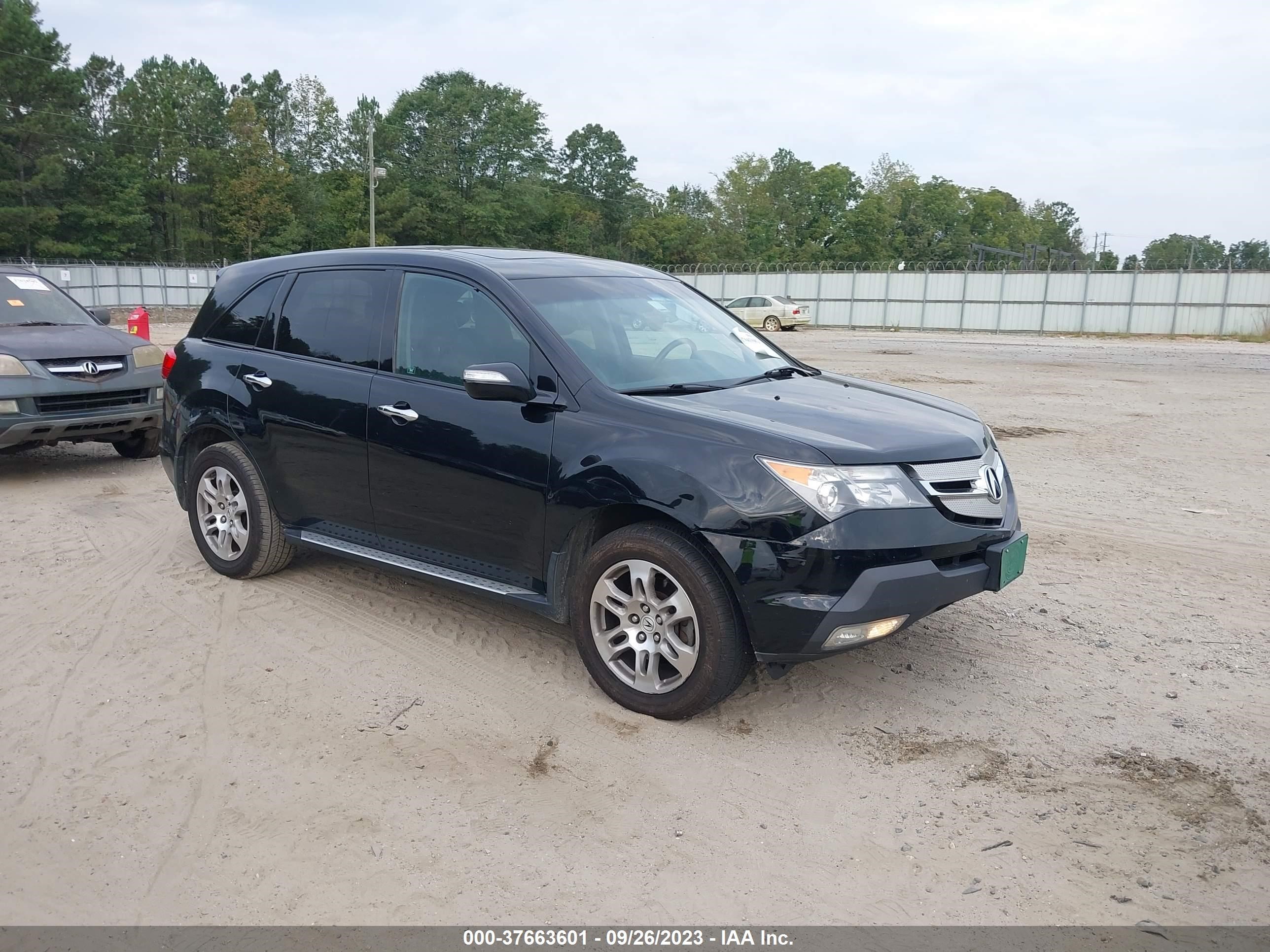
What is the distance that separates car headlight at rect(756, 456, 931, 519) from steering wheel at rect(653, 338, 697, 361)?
3.64ft

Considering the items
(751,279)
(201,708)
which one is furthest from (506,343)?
(751,279)

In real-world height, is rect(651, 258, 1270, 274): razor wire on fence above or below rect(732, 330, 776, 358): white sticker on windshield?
above

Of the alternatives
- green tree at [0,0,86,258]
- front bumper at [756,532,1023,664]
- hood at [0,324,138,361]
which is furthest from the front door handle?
green tree at [0,0,86,258]

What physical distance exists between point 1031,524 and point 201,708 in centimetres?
545

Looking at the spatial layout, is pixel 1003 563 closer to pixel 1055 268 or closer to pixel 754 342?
pixel 754 342

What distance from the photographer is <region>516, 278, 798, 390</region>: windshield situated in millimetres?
4629

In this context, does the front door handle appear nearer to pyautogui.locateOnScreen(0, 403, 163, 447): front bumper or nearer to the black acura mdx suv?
the black acura mdx suv

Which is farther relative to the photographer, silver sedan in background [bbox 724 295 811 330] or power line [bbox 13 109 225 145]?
power line [bbox 13 109 225 145]

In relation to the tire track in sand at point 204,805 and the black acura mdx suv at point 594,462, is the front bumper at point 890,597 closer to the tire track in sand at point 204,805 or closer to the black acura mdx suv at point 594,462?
the black acura mdx suv at point 594,462

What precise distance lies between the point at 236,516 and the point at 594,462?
2.66 m

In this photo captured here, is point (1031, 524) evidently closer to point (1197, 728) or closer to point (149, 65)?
point (1197, 728)

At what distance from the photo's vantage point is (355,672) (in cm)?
470

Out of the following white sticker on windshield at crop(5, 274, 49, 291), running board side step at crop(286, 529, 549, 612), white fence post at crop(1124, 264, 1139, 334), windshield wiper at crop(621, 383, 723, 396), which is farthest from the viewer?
white fence post at crop(1124, 264, 1139, 334)
